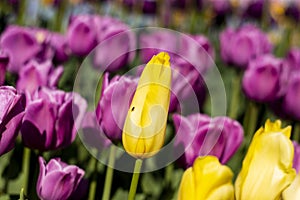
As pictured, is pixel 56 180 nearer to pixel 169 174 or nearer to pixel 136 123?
pixel 136 123

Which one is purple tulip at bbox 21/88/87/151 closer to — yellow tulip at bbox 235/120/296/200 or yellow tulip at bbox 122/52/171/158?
yellow tulip at bbox 122/52/171/158

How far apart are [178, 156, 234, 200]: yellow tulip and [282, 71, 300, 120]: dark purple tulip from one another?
1.02 metres

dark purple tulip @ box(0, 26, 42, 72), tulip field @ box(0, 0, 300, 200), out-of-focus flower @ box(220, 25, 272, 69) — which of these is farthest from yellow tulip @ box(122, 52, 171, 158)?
out-of-focus flower @ box(220, 25, 272, 69)

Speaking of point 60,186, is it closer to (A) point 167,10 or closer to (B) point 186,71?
(B) point 186,71

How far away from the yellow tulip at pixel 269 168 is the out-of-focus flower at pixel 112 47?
101 cm

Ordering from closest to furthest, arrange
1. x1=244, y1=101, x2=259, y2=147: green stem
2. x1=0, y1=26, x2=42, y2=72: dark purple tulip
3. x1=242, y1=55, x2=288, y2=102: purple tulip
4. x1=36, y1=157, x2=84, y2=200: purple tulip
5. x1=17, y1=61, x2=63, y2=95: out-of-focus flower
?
x1=36, y1=157, x2=84, y2=200: purple tulip → x1=17, y1=61, x2=63, y2=95: out-of-focus flower → x1=0, y1=26, x2=42, y2=72: dark purple tulip → x1=242, y1=55, x2=288, y2=102: purple tulip → x1=244, y1=101, x2=259, y2=147: green stem

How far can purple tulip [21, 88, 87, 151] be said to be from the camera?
3.70 feet

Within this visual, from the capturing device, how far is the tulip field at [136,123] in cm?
85

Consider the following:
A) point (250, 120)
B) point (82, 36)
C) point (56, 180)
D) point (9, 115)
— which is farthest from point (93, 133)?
point (250, 120)

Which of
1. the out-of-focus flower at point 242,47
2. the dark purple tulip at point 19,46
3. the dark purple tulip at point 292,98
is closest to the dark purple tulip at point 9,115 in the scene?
the dark purple tulip at point 19,46

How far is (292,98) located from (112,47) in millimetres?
543

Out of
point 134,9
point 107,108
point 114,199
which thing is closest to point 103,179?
point 114,199

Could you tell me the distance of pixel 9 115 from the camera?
3.01ft

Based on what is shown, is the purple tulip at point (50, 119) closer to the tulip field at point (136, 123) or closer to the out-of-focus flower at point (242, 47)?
the tulip field at point (136, 123)
